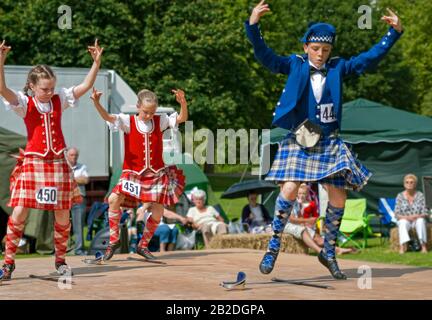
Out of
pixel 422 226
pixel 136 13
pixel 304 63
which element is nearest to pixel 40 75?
pixel 304 63

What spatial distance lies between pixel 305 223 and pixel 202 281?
21.6 ft

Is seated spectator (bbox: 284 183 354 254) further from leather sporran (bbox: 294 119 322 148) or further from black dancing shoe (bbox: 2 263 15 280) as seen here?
black dancing shoe (bbox: 2 263 15 280)

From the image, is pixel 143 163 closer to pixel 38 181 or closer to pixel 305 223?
pixel 38 181

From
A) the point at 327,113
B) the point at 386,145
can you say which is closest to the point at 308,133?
the point at 327,113

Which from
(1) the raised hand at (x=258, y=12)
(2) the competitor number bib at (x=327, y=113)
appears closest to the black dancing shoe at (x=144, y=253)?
(2) the competitor number bib at (x=327, y=113)

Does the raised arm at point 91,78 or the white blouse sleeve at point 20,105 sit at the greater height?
the raised arm at point 91,78

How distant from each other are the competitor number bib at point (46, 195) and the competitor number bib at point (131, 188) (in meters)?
1.70

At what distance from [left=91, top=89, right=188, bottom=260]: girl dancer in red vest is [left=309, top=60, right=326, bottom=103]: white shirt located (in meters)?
2.08

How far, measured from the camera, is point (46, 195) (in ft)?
23.7

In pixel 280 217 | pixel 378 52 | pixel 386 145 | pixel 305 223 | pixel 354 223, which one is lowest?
pixel 354 223

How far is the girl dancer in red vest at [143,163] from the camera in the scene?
352 inches

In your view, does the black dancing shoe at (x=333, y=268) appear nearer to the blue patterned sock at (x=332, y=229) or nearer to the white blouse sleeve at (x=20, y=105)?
the blue patterned sock at (x=332, y=229)

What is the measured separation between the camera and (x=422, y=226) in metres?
14.0

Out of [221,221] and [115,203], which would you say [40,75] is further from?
[221,221]
